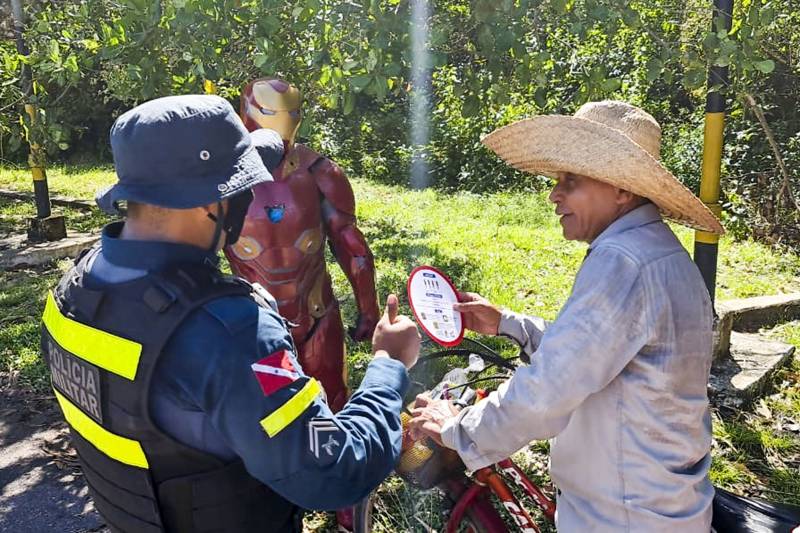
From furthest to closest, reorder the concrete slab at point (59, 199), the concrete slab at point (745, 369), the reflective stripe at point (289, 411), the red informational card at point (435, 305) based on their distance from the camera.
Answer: the concrete slab at point (59, 199) → the concrete slab at point (745, 369) → the red informational card at point (435, 305) → the reflective stripe at point (289, 411)

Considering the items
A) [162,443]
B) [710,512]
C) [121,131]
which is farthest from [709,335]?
[121,131]

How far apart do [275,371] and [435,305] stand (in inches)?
31.0

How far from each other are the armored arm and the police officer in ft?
4.48

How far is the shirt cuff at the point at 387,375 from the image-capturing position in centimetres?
146

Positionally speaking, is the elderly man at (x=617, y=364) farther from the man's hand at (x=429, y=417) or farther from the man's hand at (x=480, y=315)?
the man's hand at (x=480, y=315)

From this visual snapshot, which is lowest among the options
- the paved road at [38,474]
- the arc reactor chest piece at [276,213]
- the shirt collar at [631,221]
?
the paved road at [38,474]

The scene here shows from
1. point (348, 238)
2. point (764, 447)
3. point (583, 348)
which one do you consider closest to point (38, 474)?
point (348, 238)

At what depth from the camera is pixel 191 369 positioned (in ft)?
4.05

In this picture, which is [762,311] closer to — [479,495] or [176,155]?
[479,495]

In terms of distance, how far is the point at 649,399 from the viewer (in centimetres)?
150

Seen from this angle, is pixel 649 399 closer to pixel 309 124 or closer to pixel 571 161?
pixel 571 161

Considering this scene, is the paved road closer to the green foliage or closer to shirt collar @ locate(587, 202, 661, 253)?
the green foliage

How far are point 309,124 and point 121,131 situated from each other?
5.83 feet

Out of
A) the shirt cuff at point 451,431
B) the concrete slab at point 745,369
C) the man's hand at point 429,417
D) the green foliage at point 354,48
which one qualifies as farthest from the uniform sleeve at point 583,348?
the concrete slab at point 745,369
